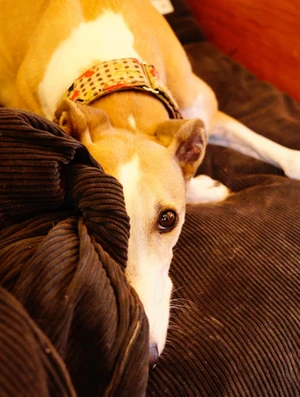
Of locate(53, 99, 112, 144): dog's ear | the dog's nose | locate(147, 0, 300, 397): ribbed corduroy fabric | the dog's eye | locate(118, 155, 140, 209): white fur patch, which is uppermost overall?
locate(53, 99, 112, 144): dog's ear

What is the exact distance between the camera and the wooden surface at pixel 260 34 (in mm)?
2385

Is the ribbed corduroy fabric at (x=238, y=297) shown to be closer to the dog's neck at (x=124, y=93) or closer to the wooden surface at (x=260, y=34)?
the dog's neck at (x=124, y=93)

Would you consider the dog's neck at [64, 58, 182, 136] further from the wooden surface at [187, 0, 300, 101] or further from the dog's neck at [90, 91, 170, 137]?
the wooden surface at [187, 0, 300, 101]

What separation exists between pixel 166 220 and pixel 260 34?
1.74 meters

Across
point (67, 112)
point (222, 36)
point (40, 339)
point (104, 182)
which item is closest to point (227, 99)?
point (222, 36)

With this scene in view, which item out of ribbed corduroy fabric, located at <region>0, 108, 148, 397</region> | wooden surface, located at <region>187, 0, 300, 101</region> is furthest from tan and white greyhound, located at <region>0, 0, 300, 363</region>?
wooden surface, located at <region>187, 0, 300, 101</region>

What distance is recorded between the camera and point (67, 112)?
4.16 ft

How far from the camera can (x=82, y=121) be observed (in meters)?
1.25

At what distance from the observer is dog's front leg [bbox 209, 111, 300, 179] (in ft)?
6.04

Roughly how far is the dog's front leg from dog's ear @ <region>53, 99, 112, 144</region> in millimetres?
783

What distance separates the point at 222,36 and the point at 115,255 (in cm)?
223

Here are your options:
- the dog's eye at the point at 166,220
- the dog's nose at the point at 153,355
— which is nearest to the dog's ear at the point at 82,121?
the dog's eye at the point at 166,220

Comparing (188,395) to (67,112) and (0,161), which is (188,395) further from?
(67,112)

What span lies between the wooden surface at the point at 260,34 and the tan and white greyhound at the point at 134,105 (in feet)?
2.10
